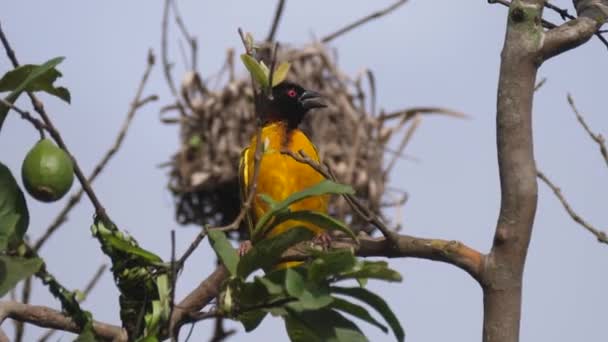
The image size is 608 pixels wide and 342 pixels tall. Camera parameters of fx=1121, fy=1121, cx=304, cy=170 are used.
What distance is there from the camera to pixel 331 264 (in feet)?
2.64

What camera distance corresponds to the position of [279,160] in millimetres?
2814

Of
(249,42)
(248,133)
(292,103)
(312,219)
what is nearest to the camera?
(312,219)

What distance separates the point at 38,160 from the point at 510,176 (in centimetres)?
39

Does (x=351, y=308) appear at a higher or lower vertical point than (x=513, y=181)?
lower

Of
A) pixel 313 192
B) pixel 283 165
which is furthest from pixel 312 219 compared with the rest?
pixel 283 165

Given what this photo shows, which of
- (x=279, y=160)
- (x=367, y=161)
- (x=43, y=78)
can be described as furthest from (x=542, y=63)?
(x=367, y=161)

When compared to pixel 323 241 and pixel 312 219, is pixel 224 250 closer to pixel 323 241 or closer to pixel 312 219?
pixel 312 219

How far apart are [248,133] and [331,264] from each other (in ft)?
14.0

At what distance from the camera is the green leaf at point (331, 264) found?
0.80 meters

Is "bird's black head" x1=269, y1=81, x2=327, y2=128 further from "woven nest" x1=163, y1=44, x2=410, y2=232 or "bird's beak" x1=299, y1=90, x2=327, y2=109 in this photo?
"woven nest" x1=163, y1=44, x2=410, y2=232

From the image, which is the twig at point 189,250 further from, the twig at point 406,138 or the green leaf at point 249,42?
the twig at point 406,138

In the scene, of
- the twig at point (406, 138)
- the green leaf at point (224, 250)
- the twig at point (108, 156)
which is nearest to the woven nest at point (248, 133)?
the twig at point (406, 138)

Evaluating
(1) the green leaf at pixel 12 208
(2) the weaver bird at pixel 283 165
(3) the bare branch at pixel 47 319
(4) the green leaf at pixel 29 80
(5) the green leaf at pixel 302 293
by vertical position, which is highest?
(2) the weaver bird at pixel 283 165

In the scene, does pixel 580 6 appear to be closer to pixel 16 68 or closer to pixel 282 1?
pixel 282 1
